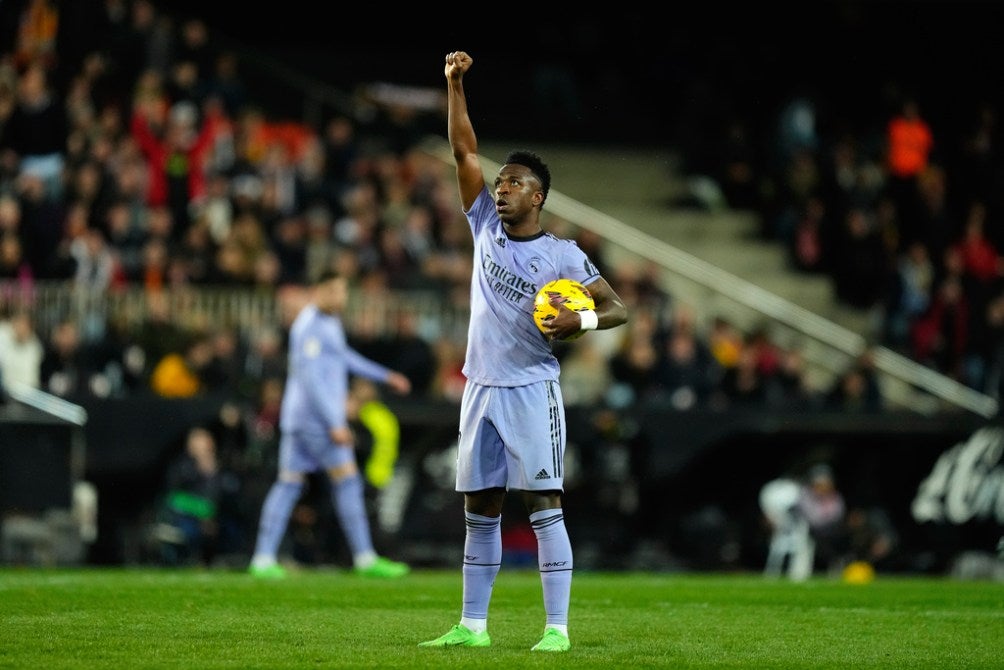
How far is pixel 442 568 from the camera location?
18.3 m

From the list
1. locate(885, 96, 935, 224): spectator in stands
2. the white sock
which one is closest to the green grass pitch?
the white sock

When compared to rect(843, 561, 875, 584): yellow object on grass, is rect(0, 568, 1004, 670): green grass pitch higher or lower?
higher

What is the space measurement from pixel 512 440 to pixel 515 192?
1.25 meters

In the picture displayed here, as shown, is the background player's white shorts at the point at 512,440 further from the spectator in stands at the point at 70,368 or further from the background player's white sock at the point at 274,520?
the spectator in stands at the point at 70,368

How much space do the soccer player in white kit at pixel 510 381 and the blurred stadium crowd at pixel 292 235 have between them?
942 centimetres

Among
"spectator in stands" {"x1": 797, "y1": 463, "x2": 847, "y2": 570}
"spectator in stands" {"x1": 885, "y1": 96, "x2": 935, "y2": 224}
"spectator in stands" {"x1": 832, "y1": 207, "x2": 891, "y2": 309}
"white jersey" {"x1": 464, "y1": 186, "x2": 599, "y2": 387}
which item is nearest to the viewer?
"white jersey" {"x1": 464, "y1": 186, "x2": 599, "y2": 387}

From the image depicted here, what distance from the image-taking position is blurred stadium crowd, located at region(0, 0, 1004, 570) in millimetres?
18844

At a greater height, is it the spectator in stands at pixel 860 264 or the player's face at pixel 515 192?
the spectator in stands at pixel 860 264

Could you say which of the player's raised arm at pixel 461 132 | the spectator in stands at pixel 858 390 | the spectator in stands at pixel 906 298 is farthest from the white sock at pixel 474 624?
the spectator in stands at pixel 906 298

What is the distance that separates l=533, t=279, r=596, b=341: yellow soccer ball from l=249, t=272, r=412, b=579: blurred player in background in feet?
22.7

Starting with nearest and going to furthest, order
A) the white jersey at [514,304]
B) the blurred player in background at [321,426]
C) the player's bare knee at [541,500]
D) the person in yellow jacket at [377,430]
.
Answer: the player's bare knee at [541,500] → the white jersey at [514,304] → the blurred player in background at [321,426] → the person in yellow jacket at [377,430]

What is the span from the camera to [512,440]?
8.95 m

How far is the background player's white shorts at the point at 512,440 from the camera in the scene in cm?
892

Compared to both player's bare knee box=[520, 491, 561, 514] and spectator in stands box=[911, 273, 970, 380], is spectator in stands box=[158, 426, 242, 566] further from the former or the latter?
spectator in stands box=[911, 273, 970, 380]
